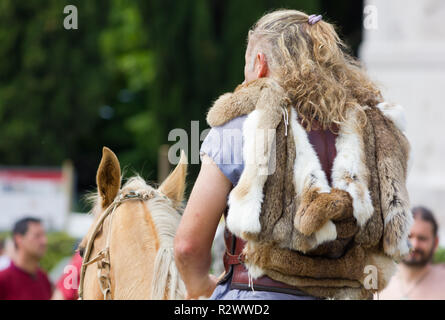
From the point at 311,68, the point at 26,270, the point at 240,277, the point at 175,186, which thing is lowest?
the point at 26,270

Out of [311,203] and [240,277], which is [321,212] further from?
[240,277]

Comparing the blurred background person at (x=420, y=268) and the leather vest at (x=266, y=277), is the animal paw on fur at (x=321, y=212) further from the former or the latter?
the blurred background person at (x=420, y=268)

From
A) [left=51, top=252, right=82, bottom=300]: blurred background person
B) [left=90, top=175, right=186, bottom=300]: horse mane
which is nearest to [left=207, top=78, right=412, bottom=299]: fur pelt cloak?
[left=90, top=175, right=186, bottom=300]: horse mane

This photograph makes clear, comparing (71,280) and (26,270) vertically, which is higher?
(71,280)

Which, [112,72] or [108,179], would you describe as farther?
[112,72]

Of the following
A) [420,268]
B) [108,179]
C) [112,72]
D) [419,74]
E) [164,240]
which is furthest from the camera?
[112,72]

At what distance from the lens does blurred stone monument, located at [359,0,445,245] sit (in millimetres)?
8117

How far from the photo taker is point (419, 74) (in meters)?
8.32

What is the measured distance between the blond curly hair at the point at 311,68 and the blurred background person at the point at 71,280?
3.73ft

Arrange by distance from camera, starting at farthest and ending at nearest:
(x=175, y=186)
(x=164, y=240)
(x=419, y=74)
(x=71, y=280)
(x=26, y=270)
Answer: (x=419, y=74) → (x=26, y=270) → (x=71, y=280) → (x=175, y=186) → (x=164, y=240)

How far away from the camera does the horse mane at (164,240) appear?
2.26m

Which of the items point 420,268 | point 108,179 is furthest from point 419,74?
point 108,179

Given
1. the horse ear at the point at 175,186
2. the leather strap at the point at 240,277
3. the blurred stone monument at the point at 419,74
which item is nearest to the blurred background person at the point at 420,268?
the horse ear at the point at 175,186

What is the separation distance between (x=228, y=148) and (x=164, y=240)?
51 cm
